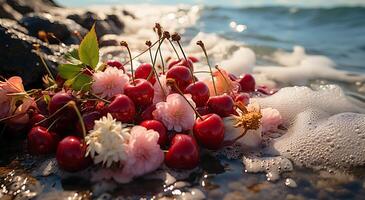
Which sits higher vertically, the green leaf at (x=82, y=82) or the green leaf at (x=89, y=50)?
the green leaf at (x=89, y=50)

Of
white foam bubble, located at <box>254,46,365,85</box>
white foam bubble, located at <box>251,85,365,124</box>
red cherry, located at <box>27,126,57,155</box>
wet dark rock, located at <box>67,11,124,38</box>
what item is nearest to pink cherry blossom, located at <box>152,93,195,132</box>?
red cherry, located at <box>27,126,57,155</box>

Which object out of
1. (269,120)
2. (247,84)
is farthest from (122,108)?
(247,84)

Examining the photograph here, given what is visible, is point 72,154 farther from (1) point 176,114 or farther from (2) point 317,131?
(2) point 317,131

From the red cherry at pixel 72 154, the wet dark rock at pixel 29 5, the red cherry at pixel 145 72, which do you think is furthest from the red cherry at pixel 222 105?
the wet dark rock at pixel 29 5

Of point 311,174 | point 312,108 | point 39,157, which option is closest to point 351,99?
point 312,108

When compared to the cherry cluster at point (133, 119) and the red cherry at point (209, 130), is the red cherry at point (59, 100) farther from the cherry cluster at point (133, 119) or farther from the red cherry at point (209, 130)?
the red cherry at point (209, 130)

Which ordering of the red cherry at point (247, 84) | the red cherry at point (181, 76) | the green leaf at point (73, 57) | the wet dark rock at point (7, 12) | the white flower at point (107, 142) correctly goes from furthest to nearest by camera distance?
the wet dark rock at point (7, 12)
the red cherry at point (247, 84)
the red cherry at point (181, 76)
the green leaf at point (73, 57)
the white flower at point (107, 142)

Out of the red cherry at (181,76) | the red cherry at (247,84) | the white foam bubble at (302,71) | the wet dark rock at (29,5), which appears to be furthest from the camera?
the wet dark rock at (29,5)
